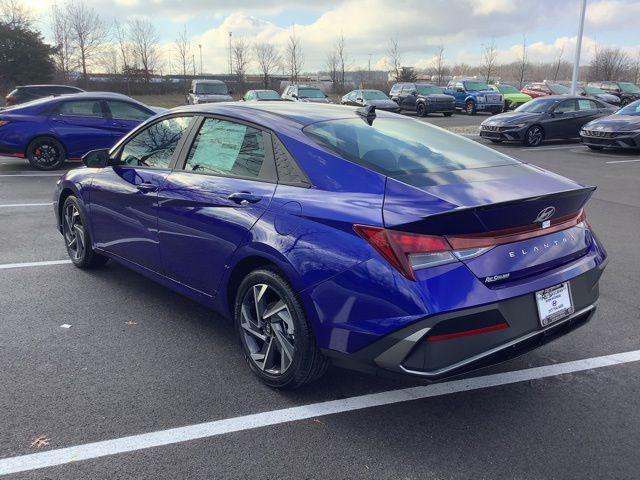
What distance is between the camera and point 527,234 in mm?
2764

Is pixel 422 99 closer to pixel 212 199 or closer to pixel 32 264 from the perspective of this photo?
pixel 32 264

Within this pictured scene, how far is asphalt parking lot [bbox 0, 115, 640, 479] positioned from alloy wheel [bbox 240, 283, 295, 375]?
0.19 m

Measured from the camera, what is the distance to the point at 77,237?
5301mm

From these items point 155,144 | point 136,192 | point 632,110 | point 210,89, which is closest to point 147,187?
point 136,192

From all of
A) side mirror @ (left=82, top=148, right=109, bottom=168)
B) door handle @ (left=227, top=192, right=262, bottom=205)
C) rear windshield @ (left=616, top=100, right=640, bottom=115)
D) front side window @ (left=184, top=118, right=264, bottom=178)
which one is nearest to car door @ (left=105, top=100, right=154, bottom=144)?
side mirror @ (left=82, top=148, right=109, bottom=168)

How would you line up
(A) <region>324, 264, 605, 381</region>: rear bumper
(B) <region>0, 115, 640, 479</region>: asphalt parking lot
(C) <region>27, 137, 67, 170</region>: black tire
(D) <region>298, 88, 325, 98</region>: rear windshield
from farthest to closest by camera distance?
1. (D) <region>298, 88, 325, 98</region>: rear windshield
2. (C) <region>27, 137, 67, 170</region>: black tire
3. (B) <region>0, 115, 640, 479</region>: asphalt parking lot
4. (A) <region>324, 264, 605, 381</region>: rear bumper

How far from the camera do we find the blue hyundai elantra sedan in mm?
2531

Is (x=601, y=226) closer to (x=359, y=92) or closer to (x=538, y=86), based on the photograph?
(x=359, y=92)

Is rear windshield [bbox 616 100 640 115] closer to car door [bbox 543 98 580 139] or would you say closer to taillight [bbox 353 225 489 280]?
car door [bbox 543 98 580 139]

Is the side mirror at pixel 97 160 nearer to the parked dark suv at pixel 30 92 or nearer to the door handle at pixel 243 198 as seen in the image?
the door handle at pixel 243 198

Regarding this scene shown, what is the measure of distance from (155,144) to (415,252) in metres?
2.61

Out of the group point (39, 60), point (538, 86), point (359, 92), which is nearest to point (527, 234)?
point (359, 92)

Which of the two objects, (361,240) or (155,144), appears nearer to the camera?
(361,240)

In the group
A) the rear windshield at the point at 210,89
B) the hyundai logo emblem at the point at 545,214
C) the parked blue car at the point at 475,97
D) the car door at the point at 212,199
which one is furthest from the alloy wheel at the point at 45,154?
the parked blue car at the point at 475,97
